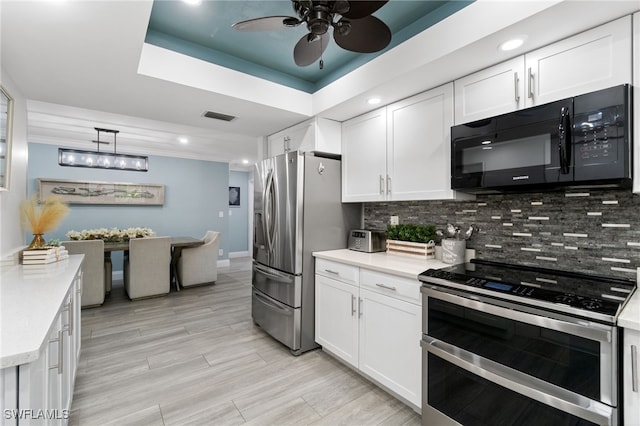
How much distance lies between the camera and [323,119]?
9.34 feet

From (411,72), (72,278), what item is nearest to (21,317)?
(72,278)

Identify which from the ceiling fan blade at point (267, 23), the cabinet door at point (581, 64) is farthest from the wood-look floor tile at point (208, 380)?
the ceiling fan blade at point (267, 23)

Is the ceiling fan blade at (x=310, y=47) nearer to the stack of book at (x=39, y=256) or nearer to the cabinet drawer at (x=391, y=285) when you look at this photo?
the cabinet drawer at (x=391, y=285)

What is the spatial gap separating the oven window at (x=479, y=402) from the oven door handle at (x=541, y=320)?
0.34 meters

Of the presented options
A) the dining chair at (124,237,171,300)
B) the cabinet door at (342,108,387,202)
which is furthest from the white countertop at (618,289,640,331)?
the dining chair at (124,237,171,300)

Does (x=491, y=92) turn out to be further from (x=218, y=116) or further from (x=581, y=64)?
(x=218, y=116)

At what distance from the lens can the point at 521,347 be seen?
1368 mm

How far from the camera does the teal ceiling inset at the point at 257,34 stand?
1879 mm

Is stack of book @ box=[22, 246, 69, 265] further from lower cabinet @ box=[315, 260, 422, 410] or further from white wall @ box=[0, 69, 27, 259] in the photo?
lower cabinet @ box=[315, 260, 422, 410]

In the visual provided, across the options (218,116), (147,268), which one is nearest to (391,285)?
(218,116)

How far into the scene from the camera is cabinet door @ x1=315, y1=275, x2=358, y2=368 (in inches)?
91.0

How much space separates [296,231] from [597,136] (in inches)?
80.2

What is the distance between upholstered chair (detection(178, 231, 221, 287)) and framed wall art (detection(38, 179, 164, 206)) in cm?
161

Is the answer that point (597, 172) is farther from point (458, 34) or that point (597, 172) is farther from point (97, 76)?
point (97, 76)
